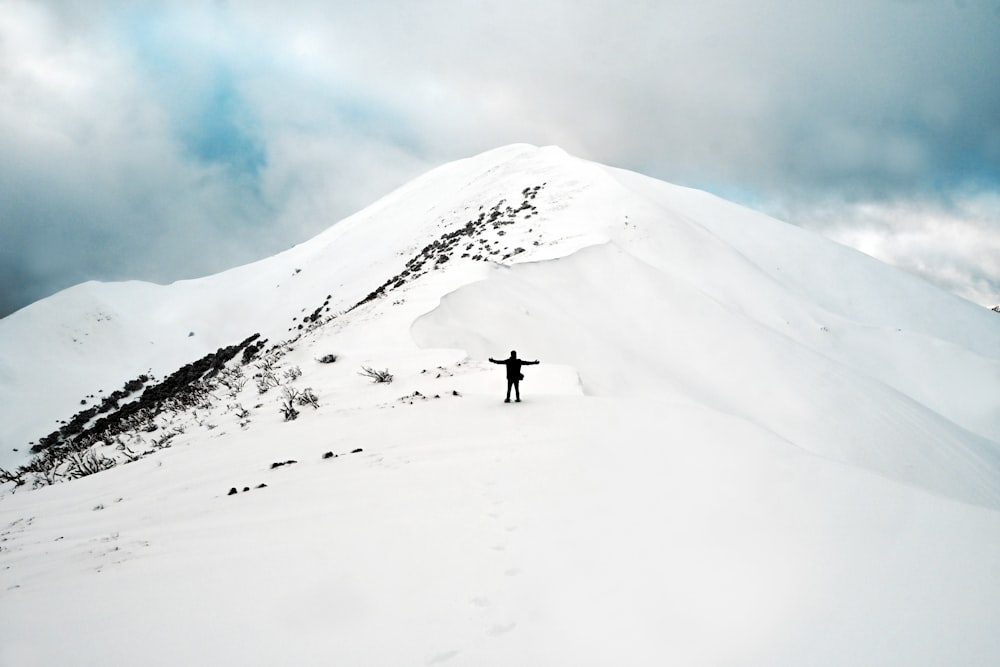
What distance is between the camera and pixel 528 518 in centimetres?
359

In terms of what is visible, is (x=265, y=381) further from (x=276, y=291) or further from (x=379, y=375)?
(x=276, y=291)

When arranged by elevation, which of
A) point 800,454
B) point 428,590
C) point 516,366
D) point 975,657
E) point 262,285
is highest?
point 262,285

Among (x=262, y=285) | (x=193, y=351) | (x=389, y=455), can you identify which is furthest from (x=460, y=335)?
(x=262, y=285)

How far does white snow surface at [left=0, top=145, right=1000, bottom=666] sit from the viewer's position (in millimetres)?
2441

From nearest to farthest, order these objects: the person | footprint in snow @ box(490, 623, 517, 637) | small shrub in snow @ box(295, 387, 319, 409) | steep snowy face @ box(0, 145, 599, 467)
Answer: footprint in snow @ box(490, 623, 517, 637) → the person → small shrub in snow @ box(295, 387, 319, 409) → steep snowy face @ box(0, 145, 599, 467)

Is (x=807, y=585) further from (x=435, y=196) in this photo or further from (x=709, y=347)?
(x=435, y=196)

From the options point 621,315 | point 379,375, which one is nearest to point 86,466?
point 379,375

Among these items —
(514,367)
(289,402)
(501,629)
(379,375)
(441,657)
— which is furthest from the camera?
(379,375)

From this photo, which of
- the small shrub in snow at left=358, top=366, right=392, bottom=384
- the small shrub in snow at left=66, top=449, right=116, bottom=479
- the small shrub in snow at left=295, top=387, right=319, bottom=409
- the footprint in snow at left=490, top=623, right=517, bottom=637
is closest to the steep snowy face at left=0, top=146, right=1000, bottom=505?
the small shrub in snow at left=358, top=366, right=392, bottom=384

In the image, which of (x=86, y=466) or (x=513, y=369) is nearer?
(x=513, y=369)

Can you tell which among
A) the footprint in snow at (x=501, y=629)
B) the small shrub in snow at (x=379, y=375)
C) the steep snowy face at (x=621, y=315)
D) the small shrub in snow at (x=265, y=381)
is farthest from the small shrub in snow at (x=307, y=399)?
the footprint in snow at (x=501, y=629)

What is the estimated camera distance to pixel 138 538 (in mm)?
3932

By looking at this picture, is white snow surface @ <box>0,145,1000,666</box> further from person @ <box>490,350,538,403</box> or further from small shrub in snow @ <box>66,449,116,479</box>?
small shrub in snow @ <box>66,449,116,479</box>

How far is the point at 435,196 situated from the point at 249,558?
120 ft
